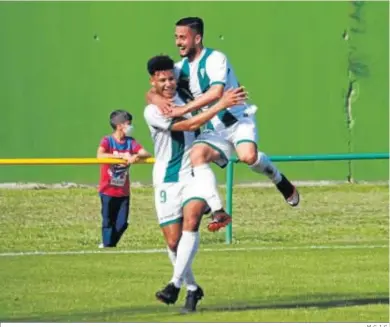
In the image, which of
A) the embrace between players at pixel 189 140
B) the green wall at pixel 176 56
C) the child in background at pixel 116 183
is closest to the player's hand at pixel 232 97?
the embrace between players at pixel 189 140

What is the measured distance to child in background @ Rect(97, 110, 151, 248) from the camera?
18859mm

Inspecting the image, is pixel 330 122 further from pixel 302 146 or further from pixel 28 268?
pixel 28 268

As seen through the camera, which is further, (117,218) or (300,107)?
(300,107)

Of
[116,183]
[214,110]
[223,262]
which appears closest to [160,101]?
[214,110]

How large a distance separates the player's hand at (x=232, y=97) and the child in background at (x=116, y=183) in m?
6.89

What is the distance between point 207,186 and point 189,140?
1.68ft

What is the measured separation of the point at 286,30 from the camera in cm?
2584

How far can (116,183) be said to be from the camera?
18.9 m

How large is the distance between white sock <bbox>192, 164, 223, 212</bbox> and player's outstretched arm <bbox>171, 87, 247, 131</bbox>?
0.33 meters

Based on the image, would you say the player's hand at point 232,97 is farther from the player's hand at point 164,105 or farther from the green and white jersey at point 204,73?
the player's hand at point 164,105

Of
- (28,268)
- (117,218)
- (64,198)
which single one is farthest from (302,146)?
(28,268)

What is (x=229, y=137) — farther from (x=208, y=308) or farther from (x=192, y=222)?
(x=208, y=308)

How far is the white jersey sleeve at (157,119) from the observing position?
1208cm

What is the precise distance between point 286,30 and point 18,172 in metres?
4.99
